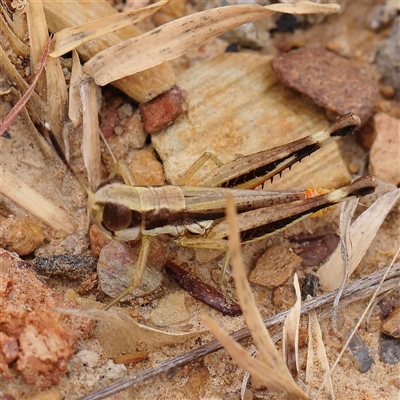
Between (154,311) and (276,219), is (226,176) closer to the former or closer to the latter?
(276,219)

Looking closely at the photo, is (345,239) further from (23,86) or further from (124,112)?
(23,86)

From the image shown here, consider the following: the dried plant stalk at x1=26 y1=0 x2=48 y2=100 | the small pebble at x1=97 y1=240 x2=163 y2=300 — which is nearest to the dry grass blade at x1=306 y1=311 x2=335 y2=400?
the small pebble at x1=97 y1=240 x2=163 y2=300

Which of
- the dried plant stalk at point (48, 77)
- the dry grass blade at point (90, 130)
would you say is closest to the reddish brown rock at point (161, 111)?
the dry grass blade at point (90, 130)

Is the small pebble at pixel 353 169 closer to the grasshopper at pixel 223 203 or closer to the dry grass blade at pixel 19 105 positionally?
the grasshopper at pixel 223 203

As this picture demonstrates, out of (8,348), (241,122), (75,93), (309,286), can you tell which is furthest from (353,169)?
(8,348)

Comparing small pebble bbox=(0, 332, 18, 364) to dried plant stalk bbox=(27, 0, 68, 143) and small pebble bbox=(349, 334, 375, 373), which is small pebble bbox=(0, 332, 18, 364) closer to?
dried plant stalk bbox=(27, 0, 68, 143)

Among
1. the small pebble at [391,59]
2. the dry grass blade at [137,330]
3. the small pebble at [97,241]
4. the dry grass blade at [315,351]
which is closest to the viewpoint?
the dry grass blade at [137,330]
